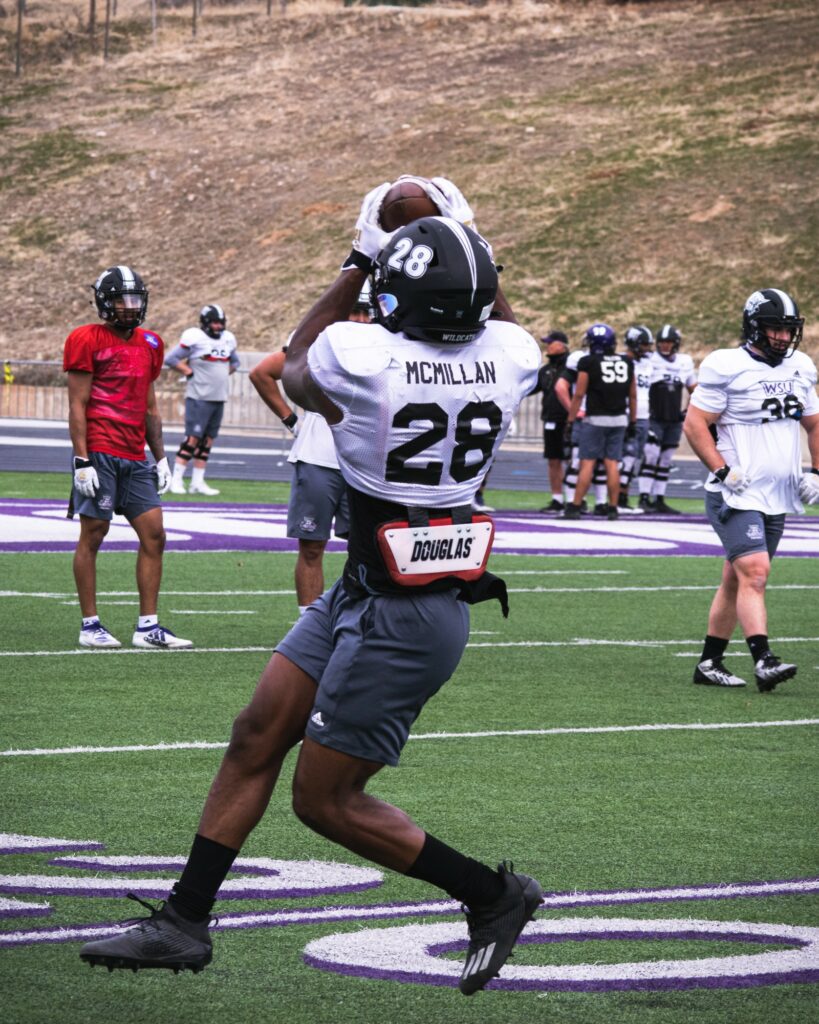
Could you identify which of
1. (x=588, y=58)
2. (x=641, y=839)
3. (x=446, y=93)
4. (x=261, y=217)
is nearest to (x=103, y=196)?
(x=261, y=217)

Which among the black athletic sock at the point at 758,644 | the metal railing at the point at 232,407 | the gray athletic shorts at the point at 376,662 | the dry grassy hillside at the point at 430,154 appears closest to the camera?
the gray athletic shorts at the point at 376,662

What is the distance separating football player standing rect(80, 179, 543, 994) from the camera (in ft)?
15.5

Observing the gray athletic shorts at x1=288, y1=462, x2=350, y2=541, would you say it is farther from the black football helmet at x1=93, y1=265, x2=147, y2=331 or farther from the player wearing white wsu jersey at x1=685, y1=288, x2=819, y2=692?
the player wearing white wsu jersey at x1=685, y1=288, x2=819, y2=692

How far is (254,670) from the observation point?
33.6ft

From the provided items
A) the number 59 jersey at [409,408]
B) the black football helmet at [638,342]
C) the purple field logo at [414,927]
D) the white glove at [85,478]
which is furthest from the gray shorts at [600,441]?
the number 59 jersey at [409,408]

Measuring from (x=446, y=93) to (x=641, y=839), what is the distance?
204 ft

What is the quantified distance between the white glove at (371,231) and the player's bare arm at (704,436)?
16.0ft

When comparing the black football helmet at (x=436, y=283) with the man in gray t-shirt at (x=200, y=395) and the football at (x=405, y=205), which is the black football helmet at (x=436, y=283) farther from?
the man in gray t-shirt at (x=200, y=395)

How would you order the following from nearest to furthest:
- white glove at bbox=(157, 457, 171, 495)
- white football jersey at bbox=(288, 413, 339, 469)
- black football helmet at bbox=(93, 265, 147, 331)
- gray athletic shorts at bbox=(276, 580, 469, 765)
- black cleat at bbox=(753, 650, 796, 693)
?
gray athletic shorts at bbox=(276, 580, 469, 765)
black cleat at bbox=(753, 650, 796, 693)
white football jersey at bbox=(288, 413, 339, 469)
black football helmet at bbox=(93, 265, 147, 331)
white glove at bbox=(157, 457, 171, 495)

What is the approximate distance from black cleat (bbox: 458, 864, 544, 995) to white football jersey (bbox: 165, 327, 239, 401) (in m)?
17.9

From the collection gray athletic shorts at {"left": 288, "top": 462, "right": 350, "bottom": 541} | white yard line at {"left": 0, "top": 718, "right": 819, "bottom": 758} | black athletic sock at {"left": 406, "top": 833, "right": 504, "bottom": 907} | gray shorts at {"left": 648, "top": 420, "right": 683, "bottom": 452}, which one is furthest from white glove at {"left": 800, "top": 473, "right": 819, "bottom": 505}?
gray shorts at {"left": 648, "top": 420, "right": 683, "bottom": 452}

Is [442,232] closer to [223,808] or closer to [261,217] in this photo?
[223,808]

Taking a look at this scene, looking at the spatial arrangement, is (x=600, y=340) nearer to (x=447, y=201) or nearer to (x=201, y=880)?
(x=447, y=201)

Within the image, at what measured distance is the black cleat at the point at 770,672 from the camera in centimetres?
977
